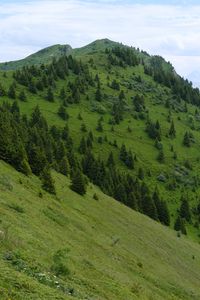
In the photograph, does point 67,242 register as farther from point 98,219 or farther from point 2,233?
point 98,219

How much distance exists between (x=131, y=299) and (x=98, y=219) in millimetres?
29951

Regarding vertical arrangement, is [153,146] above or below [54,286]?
below

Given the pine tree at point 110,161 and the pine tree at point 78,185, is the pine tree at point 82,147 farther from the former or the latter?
the pine tree at point 78,185

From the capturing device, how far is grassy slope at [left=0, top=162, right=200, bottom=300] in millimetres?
25625

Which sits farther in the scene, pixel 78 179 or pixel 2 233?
pixel 78 179

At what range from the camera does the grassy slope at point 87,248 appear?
25.6m

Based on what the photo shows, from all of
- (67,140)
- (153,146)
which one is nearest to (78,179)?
(67,140)

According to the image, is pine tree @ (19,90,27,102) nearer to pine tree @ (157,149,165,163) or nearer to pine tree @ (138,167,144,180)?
pine tree @ (138,167,144,180)

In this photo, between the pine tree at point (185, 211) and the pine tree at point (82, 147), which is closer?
the pine tree at point (185, 211)

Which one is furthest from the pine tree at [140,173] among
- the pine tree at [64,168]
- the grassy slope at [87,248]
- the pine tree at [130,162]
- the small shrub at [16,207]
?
the small shrub at [16,207]

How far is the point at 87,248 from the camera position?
42531 mm

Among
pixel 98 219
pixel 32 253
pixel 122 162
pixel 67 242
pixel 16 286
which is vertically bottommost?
pixel 122 162

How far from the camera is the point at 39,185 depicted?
57656 mm

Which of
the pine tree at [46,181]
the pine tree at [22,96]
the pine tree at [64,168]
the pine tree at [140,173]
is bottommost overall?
the pine tree at [140,173]
